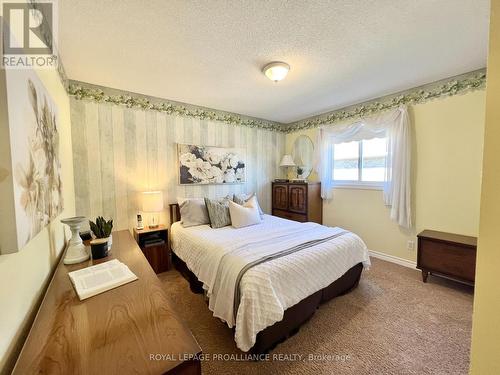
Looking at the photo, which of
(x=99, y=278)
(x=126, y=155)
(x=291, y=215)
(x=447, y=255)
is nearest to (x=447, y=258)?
(x=447, y=255)

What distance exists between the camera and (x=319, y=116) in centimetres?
393

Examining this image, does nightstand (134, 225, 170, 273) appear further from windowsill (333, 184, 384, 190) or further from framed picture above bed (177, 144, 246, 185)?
windowsill (333, 184, 384, 190)

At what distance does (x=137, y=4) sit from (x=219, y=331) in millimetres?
2536

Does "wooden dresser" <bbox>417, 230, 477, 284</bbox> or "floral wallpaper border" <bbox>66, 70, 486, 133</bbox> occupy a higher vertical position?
"floral wallpaper border" <bbox>66, 70, 486, 133</bbox>

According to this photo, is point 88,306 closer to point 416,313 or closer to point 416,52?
point 416,313

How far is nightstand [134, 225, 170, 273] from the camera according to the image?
2715mm

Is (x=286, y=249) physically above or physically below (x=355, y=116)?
below

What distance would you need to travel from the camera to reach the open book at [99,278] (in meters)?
1.11

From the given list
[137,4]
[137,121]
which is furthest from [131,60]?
[137,121]

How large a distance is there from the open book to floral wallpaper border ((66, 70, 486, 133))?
79.1 inches

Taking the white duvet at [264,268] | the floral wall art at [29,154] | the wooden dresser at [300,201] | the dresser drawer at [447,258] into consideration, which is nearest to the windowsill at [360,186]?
the wooden dresser at [300,201]

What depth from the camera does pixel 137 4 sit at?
136 centimetres

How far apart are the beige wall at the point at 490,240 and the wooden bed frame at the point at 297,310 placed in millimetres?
1182

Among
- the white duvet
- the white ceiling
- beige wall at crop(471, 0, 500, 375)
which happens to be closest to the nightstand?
the white duvet
